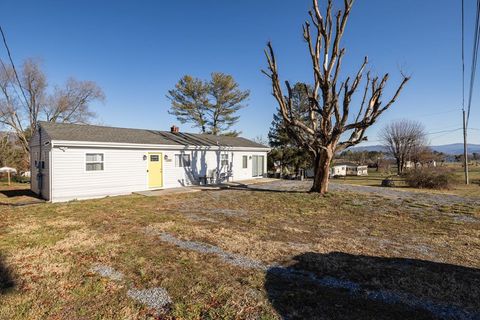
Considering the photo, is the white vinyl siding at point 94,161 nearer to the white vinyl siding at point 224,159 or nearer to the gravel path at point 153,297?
the white vinyl siding at point 224,159

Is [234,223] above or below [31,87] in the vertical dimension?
below

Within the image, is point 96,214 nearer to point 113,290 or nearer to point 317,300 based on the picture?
point 113,290

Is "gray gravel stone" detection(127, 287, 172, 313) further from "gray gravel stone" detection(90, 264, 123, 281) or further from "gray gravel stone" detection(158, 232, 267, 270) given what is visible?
"gray gravel stone" detection(158, 232, 267, 270)

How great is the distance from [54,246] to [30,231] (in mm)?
1697

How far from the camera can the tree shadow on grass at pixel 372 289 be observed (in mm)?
2957

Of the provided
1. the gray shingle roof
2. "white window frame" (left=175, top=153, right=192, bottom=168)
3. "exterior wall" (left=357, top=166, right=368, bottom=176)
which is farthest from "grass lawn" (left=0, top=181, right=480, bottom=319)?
"exterior wall" (left=357, top=166, right=368, bottom=176)

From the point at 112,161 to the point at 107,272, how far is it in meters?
9.08

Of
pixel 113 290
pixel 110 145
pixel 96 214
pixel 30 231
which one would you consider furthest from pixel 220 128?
pixel 113 290

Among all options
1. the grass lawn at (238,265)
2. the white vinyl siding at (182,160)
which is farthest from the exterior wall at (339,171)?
the grass lawn at (238,265)

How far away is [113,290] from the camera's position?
3.50 metres

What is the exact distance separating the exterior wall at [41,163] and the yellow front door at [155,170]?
423 cm

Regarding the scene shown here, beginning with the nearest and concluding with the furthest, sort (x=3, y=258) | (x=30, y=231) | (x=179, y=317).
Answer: (x=179, y=317) → (x=3, y=258) → (x=30, y=231)

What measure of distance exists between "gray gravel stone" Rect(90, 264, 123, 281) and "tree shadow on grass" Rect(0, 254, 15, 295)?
98 centimetres

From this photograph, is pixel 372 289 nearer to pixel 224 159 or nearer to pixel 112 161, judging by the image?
pixel 112 161
